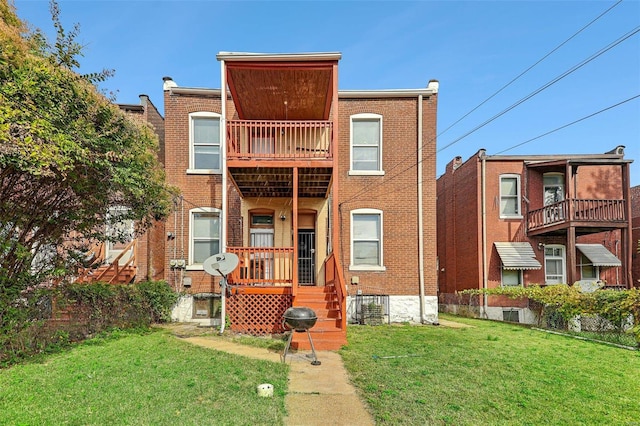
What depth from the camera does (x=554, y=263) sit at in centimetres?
1561

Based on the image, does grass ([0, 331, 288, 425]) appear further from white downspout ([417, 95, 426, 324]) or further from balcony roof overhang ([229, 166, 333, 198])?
white downspout ([417, 95, 426, 324])

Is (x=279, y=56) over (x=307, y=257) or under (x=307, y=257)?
over

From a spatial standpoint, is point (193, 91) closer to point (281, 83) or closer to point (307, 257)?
point (281, 83)

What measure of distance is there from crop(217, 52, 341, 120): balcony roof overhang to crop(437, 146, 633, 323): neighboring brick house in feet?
26.3

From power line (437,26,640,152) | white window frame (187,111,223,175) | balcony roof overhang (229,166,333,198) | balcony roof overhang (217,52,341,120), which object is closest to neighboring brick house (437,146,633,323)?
power line (437,26,640,152)

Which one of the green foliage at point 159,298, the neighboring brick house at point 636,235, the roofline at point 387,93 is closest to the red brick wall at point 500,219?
the neighboring brick house at point 636,235

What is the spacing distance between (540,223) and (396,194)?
6.82 meters

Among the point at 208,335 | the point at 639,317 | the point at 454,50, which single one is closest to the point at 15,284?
the point at 208,335

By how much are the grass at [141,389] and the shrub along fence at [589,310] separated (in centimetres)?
813

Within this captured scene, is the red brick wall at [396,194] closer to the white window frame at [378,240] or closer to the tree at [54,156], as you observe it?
the white window frame at [378,240]

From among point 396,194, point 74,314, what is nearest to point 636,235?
point 396,194

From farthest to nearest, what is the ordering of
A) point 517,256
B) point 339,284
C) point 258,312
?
point 517,256
point 258,312
point 339,284

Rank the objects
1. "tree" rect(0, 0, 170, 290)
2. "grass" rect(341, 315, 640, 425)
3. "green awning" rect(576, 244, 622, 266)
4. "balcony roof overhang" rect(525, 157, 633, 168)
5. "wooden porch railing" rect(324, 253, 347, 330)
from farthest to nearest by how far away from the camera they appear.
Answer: "green awning" rect(576, 244, 622, 266) → "balcony roof overhang" rect(525, 157, 633, 168) → "wooden porch railing" rect(324, 253, 347, 330) → "tree" rect(0, 0, 170, 290) → "grass" rect(341, 315, 640, 425)

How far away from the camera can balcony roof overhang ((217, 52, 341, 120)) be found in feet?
29.9
